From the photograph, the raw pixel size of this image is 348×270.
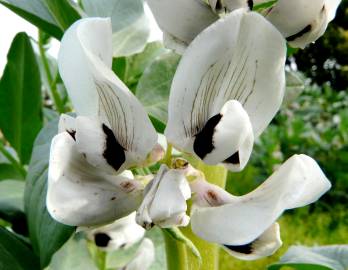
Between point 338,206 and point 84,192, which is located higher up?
point 84,192

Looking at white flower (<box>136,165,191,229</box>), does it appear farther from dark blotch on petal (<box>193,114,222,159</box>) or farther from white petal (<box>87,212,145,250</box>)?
white petal (<box>87,212,145,250</box>)

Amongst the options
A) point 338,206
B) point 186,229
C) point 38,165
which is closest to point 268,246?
point 186,229

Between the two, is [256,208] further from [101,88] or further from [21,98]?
[21,98]

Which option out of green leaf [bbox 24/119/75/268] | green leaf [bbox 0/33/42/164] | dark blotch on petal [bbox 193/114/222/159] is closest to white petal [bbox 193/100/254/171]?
dark blotch on petal [bbox 193/114/222/159]

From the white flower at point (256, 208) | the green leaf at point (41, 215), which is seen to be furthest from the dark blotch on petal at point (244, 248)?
the green leaf at point (41, 215)

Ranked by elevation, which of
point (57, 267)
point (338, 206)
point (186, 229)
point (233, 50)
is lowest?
point (338, 206)

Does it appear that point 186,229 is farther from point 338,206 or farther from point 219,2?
point 338,206

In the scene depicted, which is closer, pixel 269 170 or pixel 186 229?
pixel 186 229
